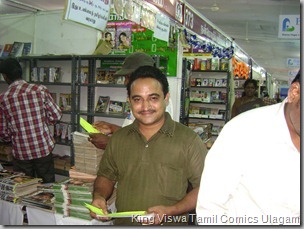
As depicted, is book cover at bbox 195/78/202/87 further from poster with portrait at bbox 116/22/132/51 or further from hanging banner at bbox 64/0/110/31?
hanging banner at bbox 64/0/110/31

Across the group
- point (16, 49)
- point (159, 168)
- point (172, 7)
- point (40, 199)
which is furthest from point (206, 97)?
point (159, 168)

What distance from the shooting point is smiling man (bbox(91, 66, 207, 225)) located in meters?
1.64

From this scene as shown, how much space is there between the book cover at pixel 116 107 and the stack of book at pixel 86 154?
212cm

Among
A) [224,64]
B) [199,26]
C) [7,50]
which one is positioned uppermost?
[199,26]

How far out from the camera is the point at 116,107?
182 inches

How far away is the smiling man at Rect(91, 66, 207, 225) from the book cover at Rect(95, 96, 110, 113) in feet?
9.62

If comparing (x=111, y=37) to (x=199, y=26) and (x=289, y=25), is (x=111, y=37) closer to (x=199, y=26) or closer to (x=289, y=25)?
(x=199, y=26)

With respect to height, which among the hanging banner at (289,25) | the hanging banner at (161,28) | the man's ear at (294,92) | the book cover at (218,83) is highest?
the hanging banner at (289,25)

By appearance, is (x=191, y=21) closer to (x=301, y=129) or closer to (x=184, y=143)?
(x=184, y=143)

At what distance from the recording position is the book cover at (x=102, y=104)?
184 inches

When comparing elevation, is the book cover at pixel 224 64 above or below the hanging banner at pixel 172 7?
below

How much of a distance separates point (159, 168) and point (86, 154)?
3.13 ft

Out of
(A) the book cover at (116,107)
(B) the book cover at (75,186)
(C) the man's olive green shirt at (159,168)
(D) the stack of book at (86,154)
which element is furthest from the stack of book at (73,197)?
(A) the book cover at (116,107)

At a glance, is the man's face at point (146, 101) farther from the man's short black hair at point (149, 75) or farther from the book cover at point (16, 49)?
the book cover at point (16, 49)
